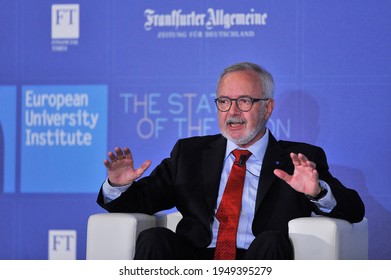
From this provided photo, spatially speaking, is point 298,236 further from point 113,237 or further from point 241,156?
point 113,237

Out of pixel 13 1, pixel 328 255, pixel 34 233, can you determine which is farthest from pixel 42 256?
pixel 328 255

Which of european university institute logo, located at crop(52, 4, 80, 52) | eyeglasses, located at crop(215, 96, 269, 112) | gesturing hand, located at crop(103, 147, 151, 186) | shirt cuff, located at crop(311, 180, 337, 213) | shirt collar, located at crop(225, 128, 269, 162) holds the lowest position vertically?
shirt cuff, located at crop(311, 180, 337, 213)

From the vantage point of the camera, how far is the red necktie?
3.39 m

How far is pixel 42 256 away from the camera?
473 centimetres

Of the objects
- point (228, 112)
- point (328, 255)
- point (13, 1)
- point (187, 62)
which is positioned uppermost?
point (13, 1)

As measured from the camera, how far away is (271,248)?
3.02 m

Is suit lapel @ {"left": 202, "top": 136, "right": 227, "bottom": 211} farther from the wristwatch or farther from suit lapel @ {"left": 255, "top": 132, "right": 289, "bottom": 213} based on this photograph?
the wristwatch

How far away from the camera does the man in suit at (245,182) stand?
336cm

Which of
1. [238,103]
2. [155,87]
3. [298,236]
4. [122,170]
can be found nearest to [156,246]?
[122,170]

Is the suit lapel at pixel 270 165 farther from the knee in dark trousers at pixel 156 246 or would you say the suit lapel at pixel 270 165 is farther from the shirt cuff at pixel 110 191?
the shirt cuff at pixel 110 191

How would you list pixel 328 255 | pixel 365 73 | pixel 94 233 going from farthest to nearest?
1. pixel 365 73
2. pixel 94 233
3. pixel 328 255

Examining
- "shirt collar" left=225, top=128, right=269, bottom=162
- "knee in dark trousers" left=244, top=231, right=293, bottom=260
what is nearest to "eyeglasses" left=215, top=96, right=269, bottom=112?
"shirt collar" left=225, top=128, right=269, bottom=162

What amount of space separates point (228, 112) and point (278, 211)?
0.53 m

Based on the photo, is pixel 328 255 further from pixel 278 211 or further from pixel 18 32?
pixel 18 32
